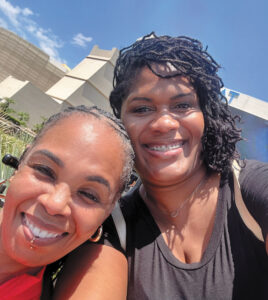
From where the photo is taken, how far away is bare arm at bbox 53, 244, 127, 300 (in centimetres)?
133

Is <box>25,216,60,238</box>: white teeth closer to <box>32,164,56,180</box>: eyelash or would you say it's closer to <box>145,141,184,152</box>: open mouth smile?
<box>32,164,56,180</box>: eyelash

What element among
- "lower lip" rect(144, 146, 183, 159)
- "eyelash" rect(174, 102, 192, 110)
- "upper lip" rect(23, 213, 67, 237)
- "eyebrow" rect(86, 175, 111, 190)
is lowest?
"upper lip" rect(23, 213, 67, 237)

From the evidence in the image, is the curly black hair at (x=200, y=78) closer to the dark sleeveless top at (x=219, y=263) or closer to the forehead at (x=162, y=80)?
the forehead at (x=162, y=80)

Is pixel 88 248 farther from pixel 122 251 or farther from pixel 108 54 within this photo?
pixel 108 54

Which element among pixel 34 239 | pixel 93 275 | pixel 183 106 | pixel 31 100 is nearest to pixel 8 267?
pixel 34 239

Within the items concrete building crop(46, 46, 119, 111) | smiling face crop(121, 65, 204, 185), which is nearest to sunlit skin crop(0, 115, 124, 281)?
smiling face crop(121, 65, 204, 185)

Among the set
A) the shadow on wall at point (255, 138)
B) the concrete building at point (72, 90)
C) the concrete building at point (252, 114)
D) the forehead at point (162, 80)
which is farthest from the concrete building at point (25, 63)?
the forehead at point (162, 80)

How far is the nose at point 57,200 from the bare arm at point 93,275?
0.40m

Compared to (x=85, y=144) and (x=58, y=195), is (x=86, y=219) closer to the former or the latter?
(x=58, y=195)

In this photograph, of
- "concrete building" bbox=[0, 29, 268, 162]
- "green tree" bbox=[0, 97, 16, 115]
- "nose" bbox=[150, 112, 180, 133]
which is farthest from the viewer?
"concrete building" bbox=[0, 29, 268, 162]

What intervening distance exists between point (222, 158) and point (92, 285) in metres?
1.34

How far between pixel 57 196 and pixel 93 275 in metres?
0.55

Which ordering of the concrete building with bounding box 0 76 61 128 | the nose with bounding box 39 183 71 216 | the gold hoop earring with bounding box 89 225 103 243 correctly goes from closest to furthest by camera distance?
1. the nose with bounding box 39 183 71 216
2. the gold hoop earring with bounding box 89 225 103 243
3. the concrete building with bounding box 0 76 61 128

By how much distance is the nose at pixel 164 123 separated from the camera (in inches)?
68.7
